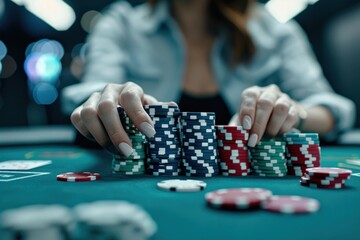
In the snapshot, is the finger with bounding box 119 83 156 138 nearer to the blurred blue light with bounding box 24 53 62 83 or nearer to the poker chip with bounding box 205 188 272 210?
the poker chip with bounding box 205 188 272 210

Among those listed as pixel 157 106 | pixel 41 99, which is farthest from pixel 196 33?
pixel 41 99

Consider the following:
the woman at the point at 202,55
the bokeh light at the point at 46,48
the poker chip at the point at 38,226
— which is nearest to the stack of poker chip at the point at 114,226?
the poker chip at the point at 38,226

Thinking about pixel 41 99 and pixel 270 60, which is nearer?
pixel 270 60

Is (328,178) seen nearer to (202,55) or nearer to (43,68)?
(202,55)

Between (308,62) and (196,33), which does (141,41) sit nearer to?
(196,33)

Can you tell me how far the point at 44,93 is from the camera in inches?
637

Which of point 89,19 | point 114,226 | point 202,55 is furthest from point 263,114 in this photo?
point 89,19

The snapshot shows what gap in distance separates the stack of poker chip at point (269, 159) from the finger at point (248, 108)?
11 cm

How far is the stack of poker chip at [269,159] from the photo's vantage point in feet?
5.27

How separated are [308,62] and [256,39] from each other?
0.54 meters

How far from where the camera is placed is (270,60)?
3.61 meters

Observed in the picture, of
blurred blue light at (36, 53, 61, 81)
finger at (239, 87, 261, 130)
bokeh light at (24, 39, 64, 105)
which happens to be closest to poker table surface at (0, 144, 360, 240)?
finger at (239, 87, 261, 130)

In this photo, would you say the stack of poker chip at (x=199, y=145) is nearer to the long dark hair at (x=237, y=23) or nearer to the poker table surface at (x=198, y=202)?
the poker table surface at (x=198, y=202)

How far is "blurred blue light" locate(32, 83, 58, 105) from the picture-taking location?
16.0 metres
